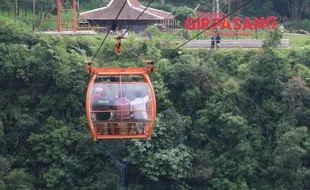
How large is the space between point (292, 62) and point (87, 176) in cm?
877

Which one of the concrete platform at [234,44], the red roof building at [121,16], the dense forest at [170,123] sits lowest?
the dense forest at [170,123]

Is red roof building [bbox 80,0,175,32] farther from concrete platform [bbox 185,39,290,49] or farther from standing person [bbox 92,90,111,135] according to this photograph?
standing person [bbox 92,90,111,135]

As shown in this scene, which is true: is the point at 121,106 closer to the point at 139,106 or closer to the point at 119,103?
the point at 119,103

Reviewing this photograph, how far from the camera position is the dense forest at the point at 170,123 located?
774 inches

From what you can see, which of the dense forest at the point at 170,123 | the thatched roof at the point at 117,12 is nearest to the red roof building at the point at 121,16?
the thatched roof at the point at 117,12

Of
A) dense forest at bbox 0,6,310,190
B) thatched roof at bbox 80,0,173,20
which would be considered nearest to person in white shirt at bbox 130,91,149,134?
dense forest at bbox 0,6,310,190

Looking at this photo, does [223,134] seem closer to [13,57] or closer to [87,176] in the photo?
[87,176]

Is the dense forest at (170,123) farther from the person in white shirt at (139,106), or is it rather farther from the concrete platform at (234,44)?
the person in white shirt at (139,106)

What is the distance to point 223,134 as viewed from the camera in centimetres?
2078

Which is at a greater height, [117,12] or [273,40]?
[117,12]

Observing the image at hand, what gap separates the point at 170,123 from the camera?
2033cm

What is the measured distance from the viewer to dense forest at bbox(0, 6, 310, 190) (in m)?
19.7

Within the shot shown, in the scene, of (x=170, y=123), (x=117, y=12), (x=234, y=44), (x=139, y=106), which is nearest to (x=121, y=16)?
(x=117, y=12)

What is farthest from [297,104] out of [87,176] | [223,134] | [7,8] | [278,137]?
[7,8]
